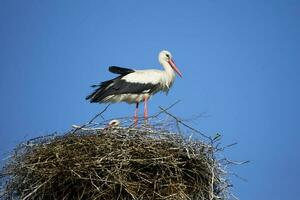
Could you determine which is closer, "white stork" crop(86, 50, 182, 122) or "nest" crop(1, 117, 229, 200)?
"nest" crop(1, 117, 229, 200)

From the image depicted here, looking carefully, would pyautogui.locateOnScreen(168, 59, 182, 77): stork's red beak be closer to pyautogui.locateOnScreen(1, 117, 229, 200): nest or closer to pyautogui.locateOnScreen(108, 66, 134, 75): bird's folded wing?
pyautogui.locateOnScreen(108, 66, 134, 75): bird's folded wing

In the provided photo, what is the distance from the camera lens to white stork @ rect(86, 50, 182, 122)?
344 inches

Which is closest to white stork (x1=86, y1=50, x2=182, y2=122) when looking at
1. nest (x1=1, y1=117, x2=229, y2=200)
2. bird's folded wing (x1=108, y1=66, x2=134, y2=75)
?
bird's folded wing (x1=108, y1=66, x2=134, y2=75)

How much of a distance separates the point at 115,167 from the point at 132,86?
123 inches

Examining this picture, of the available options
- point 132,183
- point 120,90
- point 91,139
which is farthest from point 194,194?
point 120,90

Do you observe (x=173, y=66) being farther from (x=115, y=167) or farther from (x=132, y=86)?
(x=115, y=167)

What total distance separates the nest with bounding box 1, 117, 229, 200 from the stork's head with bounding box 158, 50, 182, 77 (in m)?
3.23

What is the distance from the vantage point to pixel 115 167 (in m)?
5.90

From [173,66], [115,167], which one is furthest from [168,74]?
[115,167]

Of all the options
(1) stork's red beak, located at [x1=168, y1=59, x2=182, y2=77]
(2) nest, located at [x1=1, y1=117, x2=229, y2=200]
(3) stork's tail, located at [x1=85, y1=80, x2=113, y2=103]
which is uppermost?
(1) stork's red beak, located at [x1=168, y1=59, x2=182, y2=77]

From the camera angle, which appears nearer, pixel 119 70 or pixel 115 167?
pixel 115 167

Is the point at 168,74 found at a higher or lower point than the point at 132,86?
higher

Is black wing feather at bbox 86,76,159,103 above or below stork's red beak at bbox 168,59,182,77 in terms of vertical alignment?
below

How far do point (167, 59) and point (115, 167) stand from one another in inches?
159
